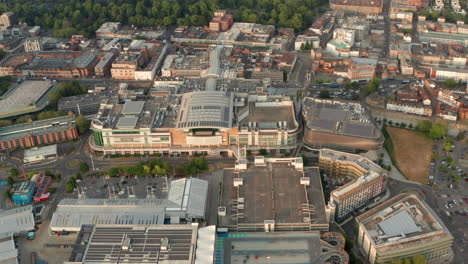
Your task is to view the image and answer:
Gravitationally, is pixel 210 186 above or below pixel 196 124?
below

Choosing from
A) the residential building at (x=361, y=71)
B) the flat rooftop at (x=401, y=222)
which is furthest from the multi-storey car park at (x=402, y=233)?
the residential building at (x=361, y=71)

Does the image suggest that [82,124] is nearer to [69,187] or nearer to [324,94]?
[69,187]

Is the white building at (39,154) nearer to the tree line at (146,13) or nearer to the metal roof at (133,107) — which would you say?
the metal roof at (133,107)

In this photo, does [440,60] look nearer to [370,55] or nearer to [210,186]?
[370,55]

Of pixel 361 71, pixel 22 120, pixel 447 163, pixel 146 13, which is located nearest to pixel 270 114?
pixel 361 71

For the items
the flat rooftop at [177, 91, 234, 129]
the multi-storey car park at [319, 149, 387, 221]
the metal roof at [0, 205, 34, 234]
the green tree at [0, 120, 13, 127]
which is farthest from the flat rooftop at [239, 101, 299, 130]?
the green tree at [0, 120, 13, 127]

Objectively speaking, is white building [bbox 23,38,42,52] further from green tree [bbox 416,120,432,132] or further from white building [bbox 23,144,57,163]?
green tree [bbox 416,120,432,132]

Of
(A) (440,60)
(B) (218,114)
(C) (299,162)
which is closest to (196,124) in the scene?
(B) (218,114)

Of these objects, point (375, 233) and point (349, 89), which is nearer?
point (375, 233)
